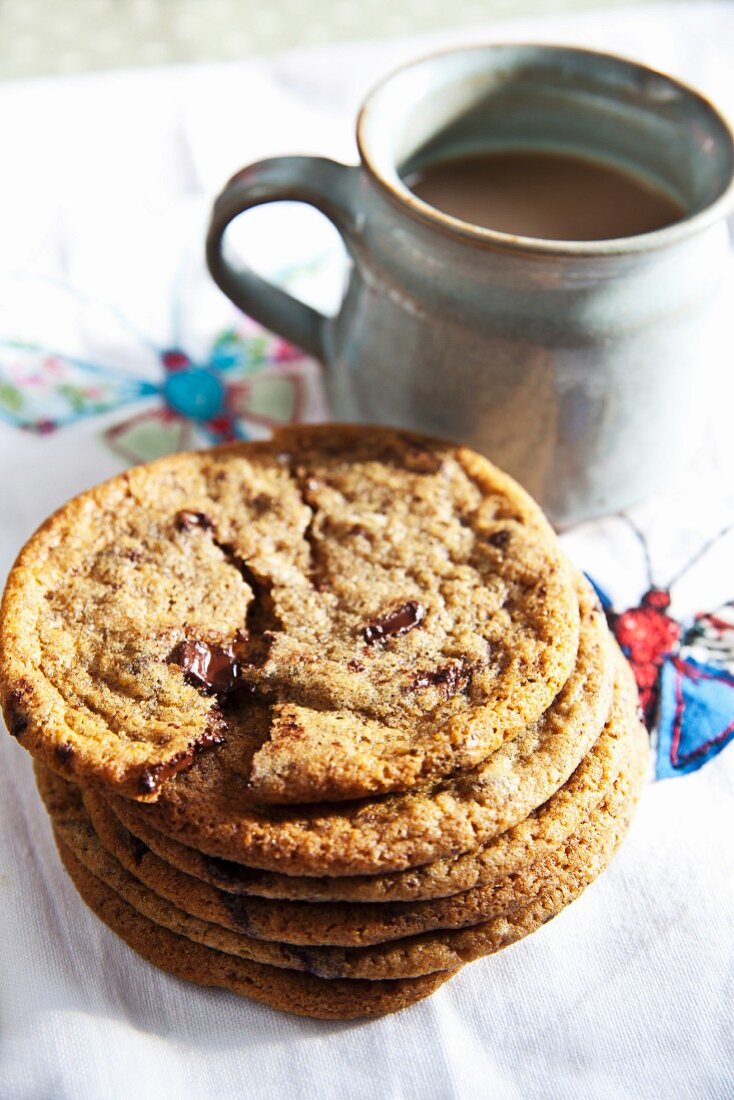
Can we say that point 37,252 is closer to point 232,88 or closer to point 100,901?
point 232,88

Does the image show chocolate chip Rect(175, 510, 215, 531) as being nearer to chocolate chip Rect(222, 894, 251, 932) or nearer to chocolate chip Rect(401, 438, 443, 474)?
chocolate chip Rect(401, 438, 443, 474)

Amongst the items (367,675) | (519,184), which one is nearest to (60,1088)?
(367,675)

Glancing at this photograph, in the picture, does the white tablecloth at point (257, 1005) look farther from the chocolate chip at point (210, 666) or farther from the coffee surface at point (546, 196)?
the coffee surface at point (546, 196)

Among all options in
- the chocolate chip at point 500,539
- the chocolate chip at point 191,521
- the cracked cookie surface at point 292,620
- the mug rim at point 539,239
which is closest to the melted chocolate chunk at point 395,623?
the cracked cookie surface at point 292,620

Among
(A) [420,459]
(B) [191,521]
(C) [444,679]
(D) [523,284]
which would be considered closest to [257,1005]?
(C) [444,679]

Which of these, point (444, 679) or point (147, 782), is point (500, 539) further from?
point (147, 782)

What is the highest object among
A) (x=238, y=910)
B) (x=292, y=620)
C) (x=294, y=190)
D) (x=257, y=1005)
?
(x=294, y=190)
